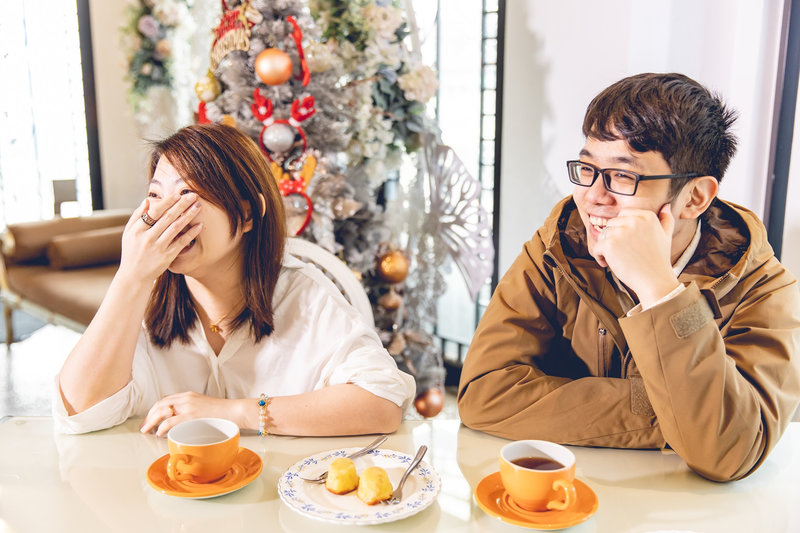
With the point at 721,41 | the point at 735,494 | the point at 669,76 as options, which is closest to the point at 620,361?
the point at 735,494

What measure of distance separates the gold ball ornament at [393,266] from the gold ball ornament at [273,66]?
2.67 feet

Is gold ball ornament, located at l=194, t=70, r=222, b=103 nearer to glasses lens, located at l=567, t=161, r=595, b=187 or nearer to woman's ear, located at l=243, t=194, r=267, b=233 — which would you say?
woman's ear, located at l=243, t=194, r=267, b=233

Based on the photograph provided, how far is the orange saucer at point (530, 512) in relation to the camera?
0.79 m

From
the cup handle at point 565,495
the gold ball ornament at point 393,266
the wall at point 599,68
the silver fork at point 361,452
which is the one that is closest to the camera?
the cup handle at point 565,495

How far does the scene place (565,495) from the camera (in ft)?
2.63

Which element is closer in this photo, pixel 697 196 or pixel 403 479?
pixel 403 479

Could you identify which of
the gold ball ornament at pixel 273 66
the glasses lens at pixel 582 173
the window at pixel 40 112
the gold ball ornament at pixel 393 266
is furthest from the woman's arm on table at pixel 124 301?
the window at pixel 40 112

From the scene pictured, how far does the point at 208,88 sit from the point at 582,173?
171 centimetres

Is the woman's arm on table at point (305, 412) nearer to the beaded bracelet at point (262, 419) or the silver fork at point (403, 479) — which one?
the beaded bracelet at point (262, 419)

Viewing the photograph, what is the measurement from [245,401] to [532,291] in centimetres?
54

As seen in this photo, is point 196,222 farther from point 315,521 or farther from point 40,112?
point 40,112

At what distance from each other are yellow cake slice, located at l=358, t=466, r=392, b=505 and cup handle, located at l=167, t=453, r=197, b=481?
220 mm

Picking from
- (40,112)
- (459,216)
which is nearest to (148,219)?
(459,216)

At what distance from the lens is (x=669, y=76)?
1129mm
